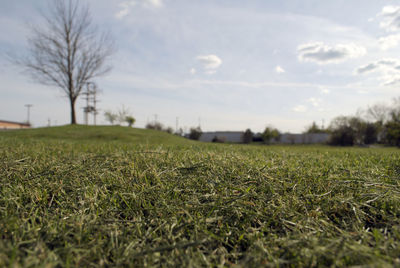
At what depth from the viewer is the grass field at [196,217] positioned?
0.75m

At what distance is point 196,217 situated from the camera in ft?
3.43

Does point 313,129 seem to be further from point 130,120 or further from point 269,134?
point 130,120

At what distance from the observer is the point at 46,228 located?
91cm

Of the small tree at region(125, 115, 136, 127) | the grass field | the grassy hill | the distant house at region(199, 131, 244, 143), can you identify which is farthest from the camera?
the distant house at region(199, 131, 244, 143)

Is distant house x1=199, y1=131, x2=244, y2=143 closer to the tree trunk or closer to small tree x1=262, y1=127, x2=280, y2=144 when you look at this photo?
small tree x1=262, y1=127, x2=280, y2=144

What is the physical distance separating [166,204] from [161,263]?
0.39 meters

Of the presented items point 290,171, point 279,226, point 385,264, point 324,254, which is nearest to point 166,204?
point 279,226

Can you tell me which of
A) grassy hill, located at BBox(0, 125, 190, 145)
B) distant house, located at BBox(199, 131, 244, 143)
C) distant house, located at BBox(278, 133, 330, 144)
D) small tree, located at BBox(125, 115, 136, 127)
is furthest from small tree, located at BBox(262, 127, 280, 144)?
grassy hill, located at BBox(0, 125, 190, 145)

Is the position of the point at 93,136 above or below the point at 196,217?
above

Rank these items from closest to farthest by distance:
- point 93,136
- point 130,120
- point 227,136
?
1. point 93,136
2. point 130,120
3. point 227,136

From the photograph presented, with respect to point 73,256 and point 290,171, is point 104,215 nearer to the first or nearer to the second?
point 73,256

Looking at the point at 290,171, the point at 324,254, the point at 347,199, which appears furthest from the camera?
the point at 290,171

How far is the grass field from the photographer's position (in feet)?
2.48

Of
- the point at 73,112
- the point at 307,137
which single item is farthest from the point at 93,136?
the point at 307,137
